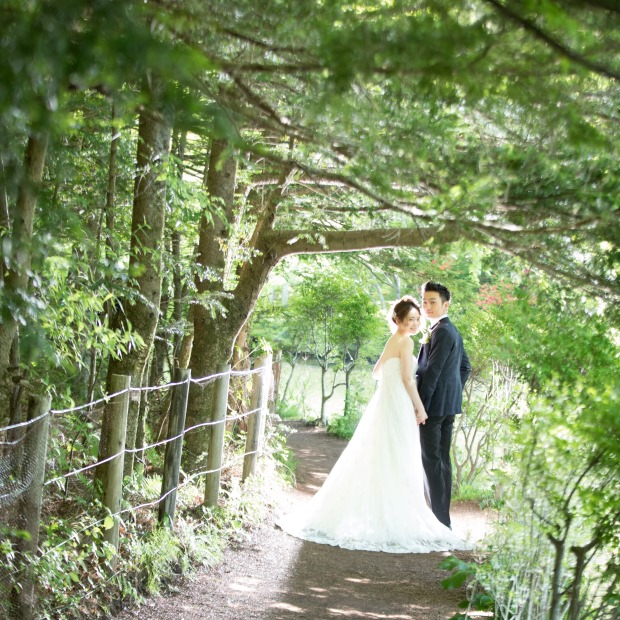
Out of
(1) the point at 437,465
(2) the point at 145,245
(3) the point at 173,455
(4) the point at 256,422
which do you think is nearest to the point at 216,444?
(3) the point at 173,455

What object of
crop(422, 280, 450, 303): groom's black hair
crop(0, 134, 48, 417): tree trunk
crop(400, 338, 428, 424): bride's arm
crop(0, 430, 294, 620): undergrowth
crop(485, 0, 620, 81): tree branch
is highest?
crop(485, 0, 620, 81): tree branch

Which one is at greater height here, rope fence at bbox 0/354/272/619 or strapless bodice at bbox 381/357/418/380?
strapless bodice at bbox 381/357/418/380

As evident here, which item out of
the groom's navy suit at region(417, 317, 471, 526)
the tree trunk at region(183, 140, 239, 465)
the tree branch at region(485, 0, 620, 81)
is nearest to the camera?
the tree branch at region(485, 0, 620, 81)

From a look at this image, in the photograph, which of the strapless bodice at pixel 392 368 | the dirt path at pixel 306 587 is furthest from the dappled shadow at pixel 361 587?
the strapless bodice at pixel 392 368

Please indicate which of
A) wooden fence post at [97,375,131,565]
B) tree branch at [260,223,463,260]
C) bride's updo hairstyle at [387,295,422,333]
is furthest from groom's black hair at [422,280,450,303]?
wooden fence post at [97,375,131,565]

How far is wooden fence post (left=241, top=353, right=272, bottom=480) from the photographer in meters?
7.37

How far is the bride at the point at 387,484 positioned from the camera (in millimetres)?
6441

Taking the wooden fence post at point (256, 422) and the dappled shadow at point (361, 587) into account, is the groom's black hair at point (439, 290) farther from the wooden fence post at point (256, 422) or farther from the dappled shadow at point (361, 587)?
the dappled shadow at point (361, 587)

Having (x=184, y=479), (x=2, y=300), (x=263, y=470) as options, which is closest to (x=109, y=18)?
(x=2, y=300)

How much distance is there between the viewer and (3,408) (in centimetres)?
411

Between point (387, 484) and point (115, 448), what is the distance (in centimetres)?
289

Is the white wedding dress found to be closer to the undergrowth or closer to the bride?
the bride

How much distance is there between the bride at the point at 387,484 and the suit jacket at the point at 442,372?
15 cm

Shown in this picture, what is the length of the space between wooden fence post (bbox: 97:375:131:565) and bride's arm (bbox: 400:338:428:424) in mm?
3113
